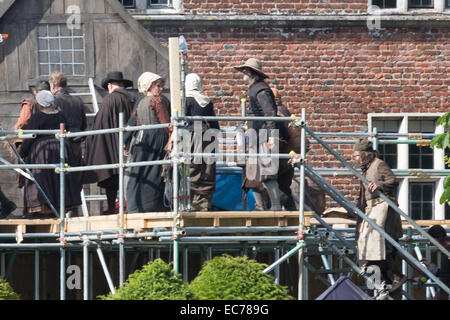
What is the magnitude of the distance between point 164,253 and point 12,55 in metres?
3.78

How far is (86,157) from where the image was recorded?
51.2ft

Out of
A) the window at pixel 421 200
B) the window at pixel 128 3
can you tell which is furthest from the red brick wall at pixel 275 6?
the window at pixel 421 200

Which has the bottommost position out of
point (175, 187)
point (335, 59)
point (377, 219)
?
point (377, 219)

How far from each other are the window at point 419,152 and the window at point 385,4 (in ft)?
6.10

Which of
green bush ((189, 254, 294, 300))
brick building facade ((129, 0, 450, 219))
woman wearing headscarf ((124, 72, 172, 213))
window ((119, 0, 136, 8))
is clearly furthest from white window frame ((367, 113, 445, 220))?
green bush ((189, 254, 294, 300))

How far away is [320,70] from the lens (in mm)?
20547

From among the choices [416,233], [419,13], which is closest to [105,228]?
[416,233]

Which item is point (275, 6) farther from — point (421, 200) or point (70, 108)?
point (70, 108)

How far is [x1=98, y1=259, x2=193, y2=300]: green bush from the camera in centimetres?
A: 1291

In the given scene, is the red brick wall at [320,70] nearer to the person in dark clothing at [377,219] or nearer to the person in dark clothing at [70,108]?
the person in dark clothing at [70,108]

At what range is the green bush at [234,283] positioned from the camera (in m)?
13.0

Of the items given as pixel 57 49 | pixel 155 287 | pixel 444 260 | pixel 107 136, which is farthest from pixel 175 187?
pixel 57 49

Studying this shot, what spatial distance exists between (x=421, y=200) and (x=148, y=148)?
728cm
